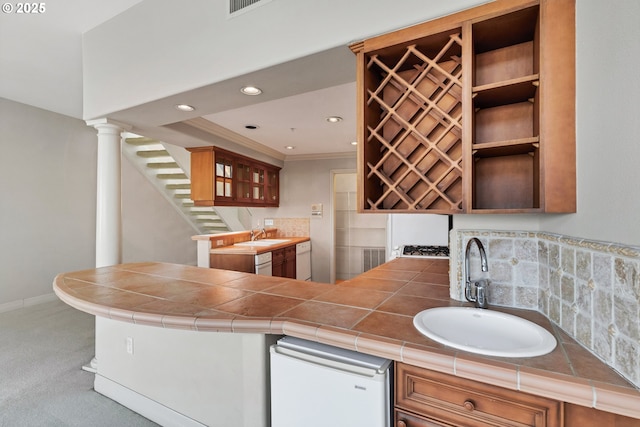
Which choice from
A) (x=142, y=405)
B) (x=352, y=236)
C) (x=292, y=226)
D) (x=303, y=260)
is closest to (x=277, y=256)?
(x=303, y=260)

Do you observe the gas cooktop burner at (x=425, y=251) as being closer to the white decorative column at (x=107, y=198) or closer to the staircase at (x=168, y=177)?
the white decorative column at (x=107, y=198)

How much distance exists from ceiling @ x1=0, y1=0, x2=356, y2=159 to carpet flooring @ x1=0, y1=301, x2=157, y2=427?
6.97 ft

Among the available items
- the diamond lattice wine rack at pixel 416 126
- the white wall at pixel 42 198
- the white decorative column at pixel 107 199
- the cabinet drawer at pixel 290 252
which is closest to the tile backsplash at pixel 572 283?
the diamond lattice wine rack at pixel 416 126

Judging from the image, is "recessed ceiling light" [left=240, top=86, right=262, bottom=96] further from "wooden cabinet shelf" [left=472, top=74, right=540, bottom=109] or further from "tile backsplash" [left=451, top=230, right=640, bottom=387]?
"tile backsplash" [left=451, top=230, right=640, bottom=387]

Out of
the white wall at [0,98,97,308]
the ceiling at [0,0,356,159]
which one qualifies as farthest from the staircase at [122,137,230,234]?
the ceiling at [0,0,356,159]

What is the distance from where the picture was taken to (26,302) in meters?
3.85

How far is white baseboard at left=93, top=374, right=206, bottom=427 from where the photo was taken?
171cm

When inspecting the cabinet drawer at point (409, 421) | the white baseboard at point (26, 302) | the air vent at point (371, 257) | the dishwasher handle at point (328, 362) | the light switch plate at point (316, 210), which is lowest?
the white baseboard at point (26, 302)

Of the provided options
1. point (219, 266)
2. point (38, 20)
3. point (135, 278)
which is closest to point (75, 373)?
point (135, 278)

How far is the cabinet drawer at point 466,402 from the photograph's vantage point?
838 millimetres

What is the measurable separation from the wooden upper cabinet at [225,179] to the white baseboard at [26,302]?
2.52m

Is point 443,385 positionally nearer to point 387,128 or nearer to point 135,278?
point 387,128

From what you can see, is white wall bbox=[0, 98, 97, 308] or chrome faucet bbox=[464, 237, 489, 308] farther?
white wall bbox=[0, 98, 97, 308]

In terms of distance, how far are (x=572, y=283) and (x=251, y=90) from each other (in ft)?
6.21
